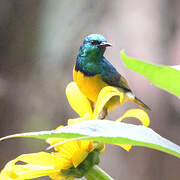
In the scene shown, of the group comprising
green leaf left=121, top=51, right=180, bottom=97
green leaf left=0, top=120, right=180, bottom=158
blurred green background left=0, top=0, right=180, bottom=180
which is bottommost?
blurred green background left=0, top=0, right=180, bottom=180

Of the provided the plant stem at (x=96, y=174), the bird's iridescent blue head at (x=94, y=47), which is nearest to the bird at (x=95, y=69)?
the bird's iridescent blue head at (x=94, y=47)

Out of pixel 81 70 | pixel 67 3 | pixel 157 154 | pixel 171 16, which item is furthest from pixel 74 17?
pixel 81 70

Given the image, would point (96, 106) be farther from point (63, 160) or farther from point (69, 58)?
point (69, 58)

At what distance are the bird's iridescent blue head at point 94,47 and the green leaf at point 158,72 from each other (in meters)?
0.72

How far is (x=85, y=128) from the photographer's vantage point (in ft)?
1.46

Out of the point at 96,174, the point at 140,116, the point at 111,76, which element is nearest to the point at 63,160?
the point at 96,174

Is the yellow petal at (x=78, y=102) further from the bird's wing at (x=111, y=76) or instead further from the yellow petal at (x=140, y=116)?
the bird's wing at (x=111, y=76)

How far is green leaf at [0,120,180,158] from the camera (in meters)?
0.42

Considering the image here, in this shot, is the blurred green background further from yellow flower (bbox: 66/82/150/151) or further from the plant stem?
the plant stem

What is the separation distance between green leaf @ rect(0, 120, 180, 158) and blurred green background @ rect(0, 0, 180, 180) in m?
2.21

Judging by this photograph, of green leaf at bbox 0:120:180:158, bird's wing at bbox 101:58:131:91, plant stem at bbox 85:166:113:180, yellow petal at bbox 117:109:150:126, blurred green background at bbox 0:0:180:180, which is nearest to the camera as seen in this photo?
green leaf at bbox 0:120:180:158

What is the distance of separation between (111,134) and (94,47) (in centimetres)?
84

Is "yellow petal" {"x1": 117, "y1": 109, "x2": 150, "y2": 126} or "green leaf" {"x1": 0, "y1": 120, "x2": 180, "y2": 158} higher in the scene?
"green leaf" {"x1": 0, "y1": 120, "x2": 180, "y2": 158}

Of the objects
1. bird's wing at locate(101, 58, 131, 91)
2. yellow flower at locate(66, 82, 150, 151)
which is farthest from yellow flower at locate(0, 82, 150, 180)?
bird's wing at locate(101, 58, 131, 91)
